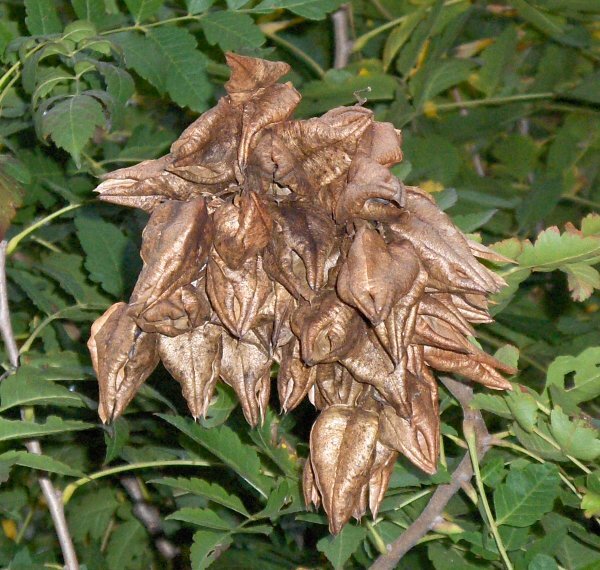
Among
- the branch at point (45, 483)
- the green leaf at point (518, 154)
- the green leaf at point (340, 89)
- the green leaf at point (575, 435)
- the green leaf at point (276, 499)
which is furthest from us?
the green leaf at point (518, 154)

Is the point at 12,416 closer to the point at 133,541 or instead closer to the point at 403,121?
the point at 133,541

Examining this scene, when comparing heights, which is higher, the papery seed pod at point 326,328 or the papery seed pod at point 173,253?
the papery seed pod at point 173,253

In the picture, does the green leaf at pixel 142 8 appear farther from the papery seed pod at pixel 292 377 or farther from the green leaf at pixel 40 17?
the papery seed pod at pixel 292 377

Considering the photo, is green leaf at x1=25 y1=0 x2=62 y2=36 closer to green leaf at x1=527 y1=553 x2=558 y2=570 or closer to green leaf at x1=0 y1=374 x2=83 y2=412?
green leaf at x1=0 y1=374 x2=83 y2=412

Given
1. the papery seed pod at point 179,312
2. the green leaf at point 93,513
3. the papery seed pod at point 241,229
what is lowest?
the green leaf at point 93,513

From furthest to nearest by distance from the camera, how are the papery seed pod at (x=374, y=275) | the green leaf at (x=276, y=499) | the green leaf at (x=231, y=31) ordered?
the green leaf at (x=231, y=31) < the green leaf at (x=276, y=499) < the papery seed pod at (x=374, y=275)

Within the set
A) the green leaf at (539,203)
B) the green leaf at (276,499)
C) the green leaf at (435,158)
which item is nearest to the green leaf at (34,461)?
the green leaf at (276,499)

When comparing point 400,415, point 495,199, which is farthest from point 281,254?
point 495,199
